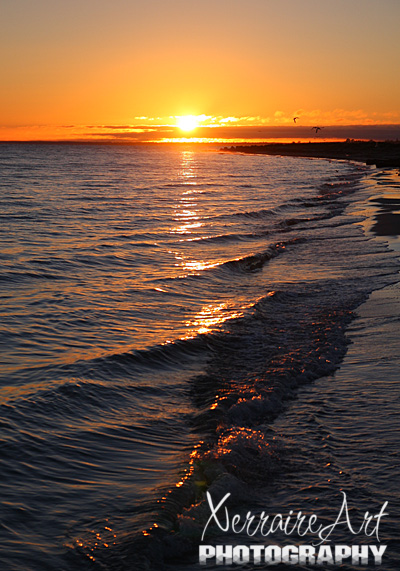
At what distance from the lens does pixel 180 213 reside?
34938 millimetres

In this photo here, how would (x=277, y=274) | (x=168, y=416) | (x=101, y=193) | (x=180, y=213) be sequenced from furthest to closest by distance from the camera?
(x=101, y=193)
(x=180, y=213)
(x=277, y=274)
(x=168, y=416)

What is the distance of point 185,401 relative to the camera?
8430 millimetres

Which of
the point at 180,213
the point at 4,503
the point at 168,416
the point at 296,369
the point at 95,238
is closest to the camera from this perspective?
the point at 4,503

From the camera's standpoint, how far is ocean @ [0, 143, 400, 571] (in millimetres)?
5410

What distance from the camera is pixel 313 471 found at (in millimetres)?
6176

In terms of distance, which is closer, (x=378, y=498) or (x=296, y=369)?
(x=378, y=498)

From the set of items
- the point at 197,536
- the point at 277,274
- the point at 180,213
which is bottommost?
the point at 197,536

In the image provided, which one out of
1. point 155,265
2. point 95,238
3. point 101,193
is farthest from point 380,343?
point 101,193

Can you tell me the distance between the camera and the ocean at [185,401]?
17.7 ft

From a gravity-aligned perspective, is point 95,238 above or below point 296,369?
above

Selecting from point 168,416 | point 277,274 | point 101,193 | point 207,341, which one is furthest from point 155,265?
point 101,193

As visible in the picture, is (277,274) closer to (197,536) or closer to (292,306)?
(292,306)

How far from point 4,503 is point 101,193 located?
42.4 meters

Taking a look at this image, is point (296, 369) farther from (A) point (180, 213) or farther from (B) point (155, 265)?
(A) point (180, 213)
